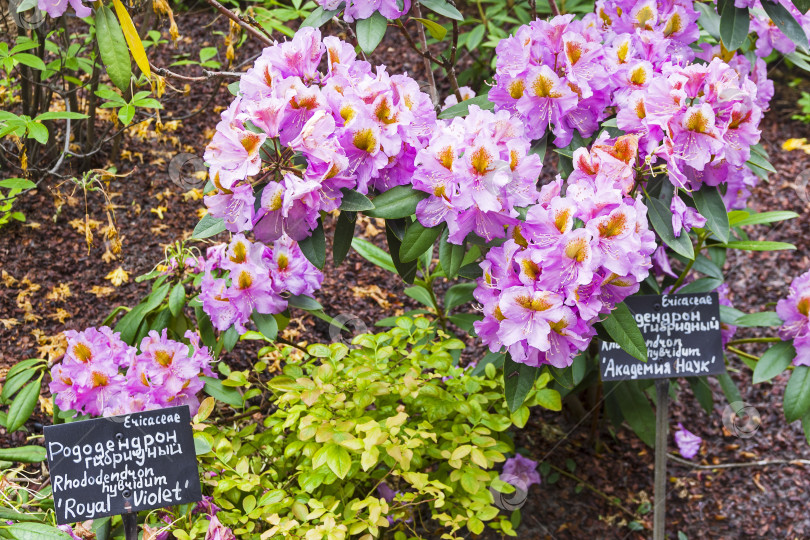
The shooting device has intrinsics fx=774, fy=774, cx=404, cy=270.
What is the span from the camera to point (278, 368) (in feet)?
7.77

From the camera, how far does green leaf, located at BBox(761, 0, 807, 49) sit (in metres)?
1.64

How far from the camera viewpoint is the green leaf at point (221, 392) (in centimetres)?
176

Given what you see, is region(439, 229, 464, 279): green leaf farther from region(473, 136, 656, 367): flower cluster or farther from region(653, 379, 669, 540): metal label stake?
region(653, 379, 669, 540): metal label stake

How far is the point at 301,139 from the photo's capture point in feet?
3.79

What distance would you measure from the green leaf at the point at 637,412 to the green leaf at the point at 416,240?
1.10 metres

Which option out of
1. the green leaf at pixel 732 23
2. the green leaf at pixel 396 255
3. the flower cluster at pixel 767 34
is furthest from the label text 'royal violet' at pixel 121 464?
the flower cluster at pixel 767 34

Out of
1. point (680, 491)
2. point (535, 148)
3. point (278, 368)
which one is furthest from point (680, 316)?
point (278, 368)

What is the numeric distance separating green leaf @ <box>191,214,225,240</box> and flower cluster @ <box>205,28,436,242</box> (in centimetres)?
5

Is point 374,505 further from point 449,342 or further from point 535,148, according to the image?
point 535,148

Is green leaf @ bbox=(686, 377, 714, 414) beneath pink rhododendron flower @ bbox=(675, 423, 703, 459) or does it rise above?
above

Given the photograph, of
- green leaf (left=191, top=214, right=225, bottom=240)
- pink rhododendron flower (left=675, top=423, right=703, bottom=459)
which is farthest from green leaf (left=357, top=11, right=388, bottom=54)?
pink rhododendron flower (left=675, top=423, right=703, bottom=459)

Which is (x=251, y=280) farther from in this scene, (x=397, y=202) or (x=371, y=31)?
(x=371, y=31)

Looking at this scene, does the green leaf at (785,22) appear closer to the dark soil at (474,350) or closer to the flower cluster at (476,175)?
the flower cluster at (476,175)

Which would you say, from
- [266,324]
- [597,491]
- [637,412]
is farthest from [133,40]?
[597,491]
